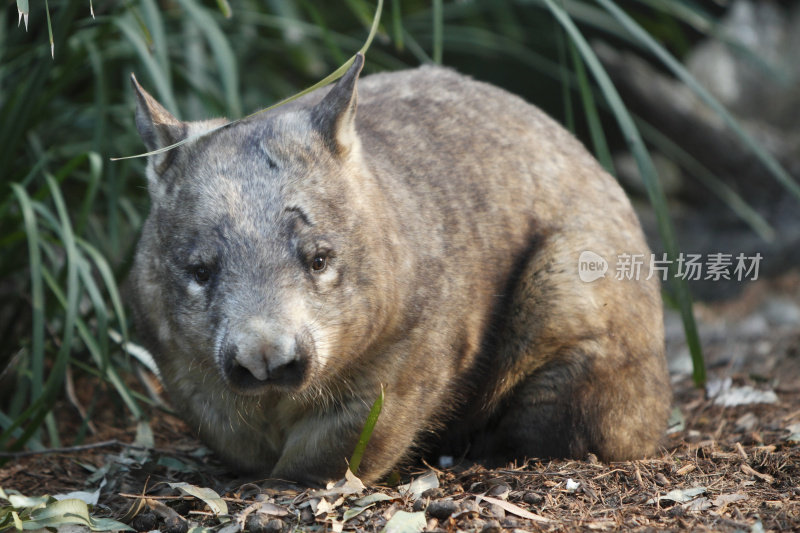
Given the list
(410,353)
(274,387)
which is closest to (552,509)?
(410,353)

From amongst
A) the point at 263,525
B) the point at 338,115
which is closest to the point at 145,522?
the point at 263,525

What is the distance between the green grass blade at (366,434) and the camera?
3491mm

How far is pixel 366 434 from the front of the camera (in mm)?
3562

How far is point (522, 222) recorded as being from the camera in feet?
13.9

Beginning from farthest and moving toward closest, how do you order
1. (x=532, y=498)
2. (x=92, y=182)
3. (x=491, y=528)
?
1. (x=92, y=182)
2. (x=532, y=498)
3. (x=491, y=528)

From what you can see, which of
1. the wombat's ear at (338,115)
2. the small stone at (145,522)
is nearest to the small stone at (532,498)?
the small stone at (145,522)

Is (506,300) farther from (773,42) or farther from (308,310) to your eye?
(773,42)

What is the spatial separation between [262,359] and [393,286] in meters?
0.75

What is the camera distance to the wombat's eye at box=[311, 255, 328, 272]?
3.36 metres

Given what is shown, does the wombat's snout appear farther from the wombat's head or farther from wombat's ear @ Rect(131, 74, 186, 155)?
wombat's ear @ Rect(131, 74, 186, 155)

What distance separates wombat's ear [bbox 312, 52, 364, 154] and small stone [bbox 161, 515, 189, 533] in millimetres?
1442

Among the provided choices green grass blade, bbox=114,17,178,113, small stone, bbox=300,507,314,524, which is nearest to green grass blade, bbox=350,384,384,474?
small stone, bbox=300,507,314,524

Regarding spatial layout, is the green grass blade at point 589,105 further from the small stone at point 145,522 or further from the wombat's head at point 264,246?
the small stone at point 145,522

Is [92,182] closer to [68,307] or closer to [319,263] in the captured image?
[68,307]
